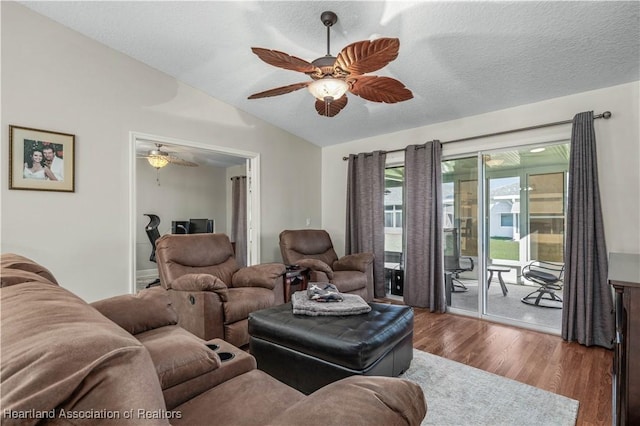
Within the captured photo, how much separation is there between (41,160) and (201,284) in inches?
72.3

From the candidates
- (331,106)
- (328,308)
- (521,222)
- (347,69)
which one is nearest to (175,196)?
(331,106)

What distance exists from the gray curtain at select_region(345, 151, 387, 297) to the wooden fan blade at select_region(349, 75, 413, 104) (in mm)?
2055

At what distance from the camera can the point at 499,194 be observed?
12.0ft

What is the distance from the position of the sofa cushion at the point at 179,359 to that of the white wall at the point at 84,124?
2.23 meters

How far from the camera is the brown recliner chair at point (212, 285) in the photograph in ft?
8.39

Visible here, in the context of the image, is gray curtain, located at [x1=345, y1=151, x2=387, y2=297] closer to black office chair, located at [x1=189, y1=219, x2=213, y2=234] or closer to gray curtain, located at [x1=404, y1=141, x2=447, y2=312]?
gray curtain, located at [x1=404, y1=141, x2=447, y2=312]

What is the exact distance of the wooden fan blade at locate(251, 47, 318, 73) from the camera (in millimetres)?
1900

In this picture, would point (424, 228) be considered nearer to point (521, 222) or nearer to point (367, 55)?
point (521, 222)

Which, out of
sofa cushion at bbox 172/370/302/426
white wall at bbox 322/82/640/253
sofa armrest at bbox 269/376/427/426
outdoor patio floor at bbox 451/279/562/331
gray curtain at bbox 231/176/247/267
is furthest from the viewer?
gray curtain at bbox 231/176/247/267

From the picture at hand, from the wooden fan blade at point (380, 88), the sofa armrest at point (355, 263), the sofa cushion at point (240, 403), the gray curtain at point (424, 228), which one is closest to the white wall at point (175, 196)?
the sofa armrest at point (355, 263)

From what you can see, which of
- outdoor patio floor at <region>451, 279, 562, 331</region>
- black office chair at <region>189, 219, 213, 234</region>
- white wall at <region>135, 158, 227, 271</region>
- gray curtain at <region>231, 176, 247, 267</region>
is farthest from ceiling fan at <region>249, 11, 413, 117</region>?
white wall at <region>135, 158, 227, 271</region>

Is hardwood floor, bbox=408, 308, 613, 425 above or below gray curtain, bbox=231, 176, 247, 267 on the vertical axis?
below

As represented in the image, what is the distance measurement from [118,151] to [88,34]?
109 cm

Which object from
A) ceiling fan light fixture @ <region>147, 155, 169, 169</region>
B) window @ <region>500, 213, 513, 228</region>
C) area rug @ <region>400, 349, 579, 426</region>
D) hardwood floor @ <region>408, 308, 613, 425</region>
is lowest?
hardwood floor @ <region>408, 308, 613, 425</region>
